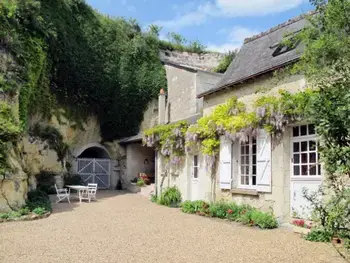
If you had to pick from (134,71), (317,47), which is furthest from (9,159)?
(134,71)

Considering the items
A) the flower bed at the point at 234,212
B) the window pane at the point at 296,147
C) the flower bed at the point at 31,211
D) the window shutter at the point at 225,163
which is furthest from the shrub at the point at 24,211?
the window pane at the point at 296,147

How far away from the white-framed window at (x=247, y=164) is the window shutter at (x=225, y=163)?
0.25 metres

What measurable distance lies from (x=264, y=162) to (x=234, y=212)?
135 cm

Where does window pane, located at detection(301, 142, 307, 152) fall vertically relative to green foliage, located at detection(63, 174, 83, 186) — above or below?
above

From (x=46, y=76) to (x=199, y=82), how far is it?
20.1ft

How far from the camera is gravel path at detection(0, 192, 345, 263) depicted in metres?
4.63

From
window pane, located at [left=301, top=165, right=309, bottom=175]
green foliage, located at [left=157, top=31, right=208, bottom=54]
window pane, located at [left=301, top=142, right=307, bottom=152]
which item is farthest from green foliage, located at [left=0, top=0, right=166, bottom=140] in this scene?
window pane, located at [left=301, top=165, right=309, bottom=175]

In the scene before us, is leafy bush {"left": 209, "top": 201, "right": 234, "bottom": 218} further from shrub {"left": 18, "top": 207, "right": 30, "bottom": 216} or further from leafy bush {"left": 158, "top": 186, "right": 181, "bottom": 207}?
shrub {"left": 18, "top": 207, "right": 30, "bottom": 216}

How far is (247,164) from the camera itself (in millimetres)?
8406

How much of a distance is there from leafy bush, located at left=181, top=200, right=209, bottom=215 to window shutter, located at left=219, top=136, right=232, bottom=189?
0.66 m

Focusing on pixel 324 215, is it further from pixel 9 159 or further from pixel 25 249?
pixel 9 159

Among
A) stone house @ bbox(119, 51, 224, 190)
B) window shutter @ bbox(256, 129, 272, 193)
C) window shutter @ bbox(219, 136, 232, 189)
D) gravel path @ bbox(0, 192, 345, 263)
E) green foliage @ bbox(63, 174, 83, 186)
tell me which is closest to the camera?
gravel path @ bbox(0, 192, 345, 263)

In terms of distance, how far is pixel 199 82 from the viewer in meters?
13.8

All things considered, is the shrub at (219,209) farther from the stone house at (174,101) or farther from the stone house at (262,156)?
the stone house at (174,101)
